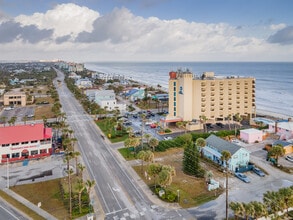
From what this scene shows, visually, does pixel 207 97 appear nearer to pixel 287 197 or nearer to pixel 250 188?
pixel 250 188

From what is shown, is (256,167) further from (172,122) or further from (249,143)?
(172,122)

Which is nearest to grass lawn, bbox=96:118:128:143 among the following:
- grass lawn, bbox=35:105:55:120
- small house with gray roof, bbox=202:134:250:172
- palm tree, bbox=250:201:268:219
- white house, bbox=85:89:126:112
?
white house, bbox=85:89:126:112

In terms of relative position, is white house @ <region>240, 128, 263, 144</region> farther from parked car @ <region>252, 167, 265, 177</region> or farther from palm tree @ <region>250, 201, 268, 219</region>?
palm tree @ <region>250, 201, 268, 219</region>

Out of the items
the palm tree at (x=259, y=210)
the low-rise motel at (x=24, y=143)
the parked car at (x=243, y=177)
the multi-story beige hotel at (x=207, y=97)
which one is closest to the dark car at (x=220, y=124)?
the multi-story beige hotel at (x=207, y=97)

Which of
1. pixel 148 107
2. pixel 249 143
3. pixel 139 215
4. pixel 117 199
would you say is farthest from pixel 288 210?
pixel 148 107

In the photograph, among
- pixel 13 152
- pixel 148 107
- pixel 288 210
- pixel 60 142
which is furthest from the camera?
pixel 148 107

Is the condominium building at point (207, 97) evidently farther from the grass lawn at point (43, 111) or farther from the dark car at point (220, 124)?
the grass lawn at point (43, 111)

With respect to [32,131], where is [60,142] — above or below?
below
